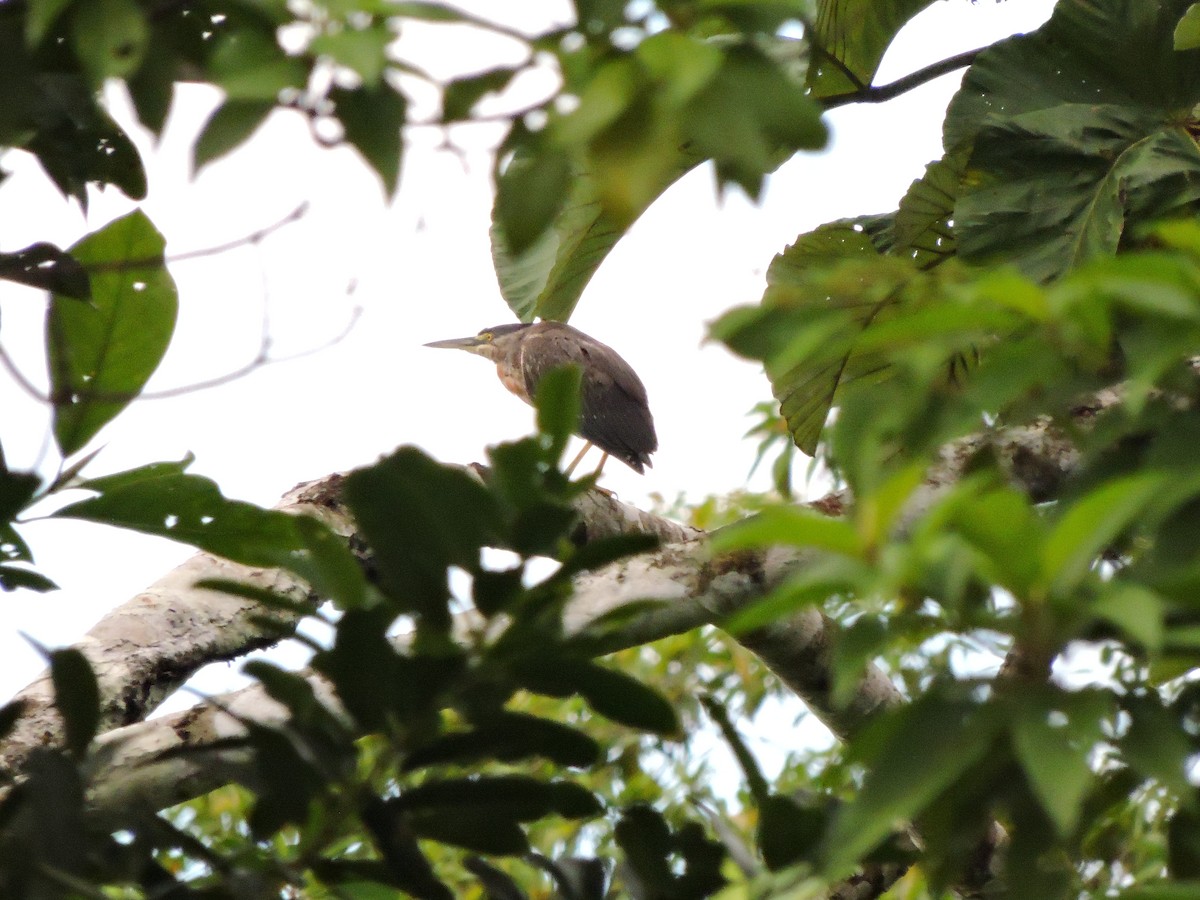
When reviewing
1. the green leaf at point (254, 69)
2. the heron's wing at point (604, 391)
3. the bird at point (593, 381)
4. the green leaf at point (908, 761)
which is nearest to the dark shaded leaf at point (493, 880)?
the green leaf at point (908, 761)

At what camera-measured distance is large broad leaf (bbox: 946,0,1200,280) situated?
293 centimetres

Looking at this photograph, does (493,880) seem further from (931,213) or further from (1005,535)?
(931,213)

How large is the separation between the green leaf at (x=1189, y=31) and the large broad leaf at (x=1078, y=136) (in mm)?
266

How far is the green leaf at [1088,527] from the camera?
2.11 ft

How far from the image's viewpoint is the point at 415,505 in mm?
985

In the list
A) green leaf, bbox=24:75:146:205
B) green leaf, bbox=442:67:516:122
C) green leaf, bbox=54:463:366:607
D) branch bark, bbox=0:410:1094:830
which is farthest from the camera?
branch bark, bbox=0:410:1094:830

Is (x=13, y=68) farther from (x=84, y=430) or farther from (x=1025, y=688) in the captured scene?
(x=1025, y=688)

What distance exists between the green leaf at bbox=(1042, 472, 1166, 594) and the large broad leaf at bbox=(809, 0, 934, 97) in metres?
3.06

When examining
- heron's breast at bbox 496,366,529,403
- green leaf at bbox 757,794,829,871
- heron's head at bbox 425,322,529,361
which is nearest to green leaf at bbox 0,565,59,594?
green leaf at bbox 757,794,829,871

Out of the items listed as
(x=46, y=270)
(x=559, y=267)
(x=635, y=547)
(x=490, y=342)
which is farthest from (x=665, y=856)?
(x=490, y=342)

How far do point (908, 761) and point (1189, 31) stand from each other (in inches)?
93.3

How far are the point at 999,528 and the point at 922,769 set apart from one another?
0.14 meters

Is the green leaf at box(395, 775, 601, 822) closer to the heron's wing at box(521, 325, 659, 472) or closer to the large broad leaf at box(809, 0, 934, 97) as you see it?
the large broad leaf at box(809, 0, 934, 97)

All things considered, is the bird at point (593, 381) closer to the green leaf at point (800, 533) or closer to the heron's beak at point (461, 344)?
the heron's beak at point (461, 344)
